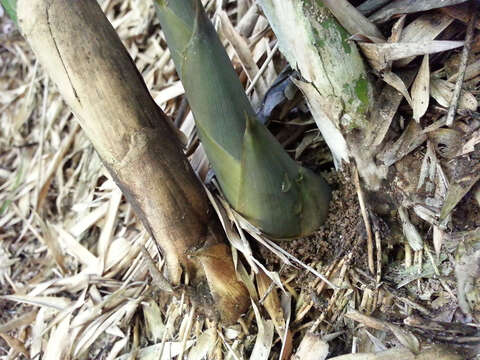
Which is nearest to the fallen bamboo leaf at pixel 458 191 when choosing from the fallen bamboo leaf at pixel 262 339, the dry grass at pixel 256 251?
the dry grass at pixel 256 251

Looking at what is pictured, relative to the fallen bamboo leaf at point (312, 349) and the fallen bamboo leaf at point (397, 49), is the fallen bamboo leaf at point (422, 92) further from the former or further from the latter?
the fallen bamboo leaf at point (312, 349)

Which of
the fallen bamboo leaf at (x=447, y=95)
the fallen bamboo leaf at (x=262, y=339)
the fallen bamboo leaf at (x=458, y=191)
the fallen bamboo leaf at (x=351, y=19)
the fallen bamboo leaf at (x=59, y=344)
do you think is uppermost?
the fallen bamboo leaf at (x=351, y=19)

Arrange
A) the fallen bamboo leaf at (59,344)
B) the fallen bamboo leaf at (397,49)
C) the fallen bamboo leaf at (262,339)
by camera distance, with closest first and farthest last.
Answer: the fallen bamboo leaf at (397,49) < the fallen bamboo leaf at (262,339) < the fallen bamboo leaf at (59,344)

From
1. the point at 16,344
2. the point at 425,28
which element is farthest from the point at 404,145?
the point at 16,344

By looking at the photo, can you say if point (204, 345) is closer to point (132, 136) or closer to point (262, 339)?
point (262, 339)


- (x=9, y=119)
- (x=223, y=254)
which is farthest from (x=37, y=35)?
(x=9, y=119)

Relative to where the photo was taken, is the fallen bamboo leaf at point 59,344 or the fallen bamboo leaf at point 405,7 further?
the fallen bamboo leaf at point 59,344

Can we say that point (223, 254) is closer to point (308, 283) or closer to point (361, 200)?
point (308, 283)

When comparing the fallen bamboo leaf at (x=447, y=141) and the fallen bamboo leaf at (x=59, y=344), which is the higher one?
the fallen bamboo leaf at (x=447, y=141)
